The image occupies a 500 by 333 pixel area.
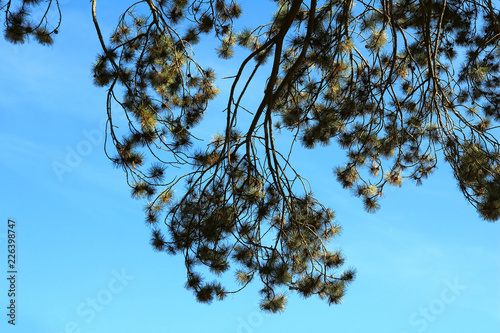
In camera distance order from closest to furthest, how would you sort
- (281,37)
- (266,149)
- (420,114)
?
1. (281,37)
2. (266,149)
3. (420,114)

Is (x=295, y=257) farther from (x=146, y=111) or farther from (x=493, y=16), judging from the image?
(x=493, y=16)

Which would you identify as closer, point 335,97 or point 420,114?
point 335,97

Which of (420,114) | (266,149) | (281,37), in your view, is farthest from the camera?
(420,114)

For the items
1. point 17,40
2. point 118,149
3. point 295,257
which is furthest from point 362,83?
point 17,40

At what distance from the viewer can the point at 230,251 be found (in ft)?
14.0

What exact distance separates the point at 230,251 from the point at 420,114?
202cm

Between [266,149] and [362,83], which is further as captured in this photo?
[362,83]

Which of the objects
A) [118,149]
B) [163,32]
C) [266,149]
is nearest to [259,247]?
[266,149]

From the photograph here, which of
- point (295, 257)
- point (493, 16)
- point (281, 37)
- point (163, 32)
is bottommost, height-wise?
point (295, 257)

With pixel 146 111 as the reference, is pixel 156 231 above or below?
below

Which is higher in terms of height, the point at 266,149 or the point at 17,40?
the point at 17,40

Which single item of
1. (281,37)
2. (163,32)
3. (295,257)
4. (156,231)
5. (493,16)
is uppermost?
(163,32)

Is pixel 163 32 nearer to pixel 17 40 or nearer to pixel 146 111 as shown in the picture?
pixel 146 111

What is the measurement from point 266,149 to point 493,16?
2.33m
